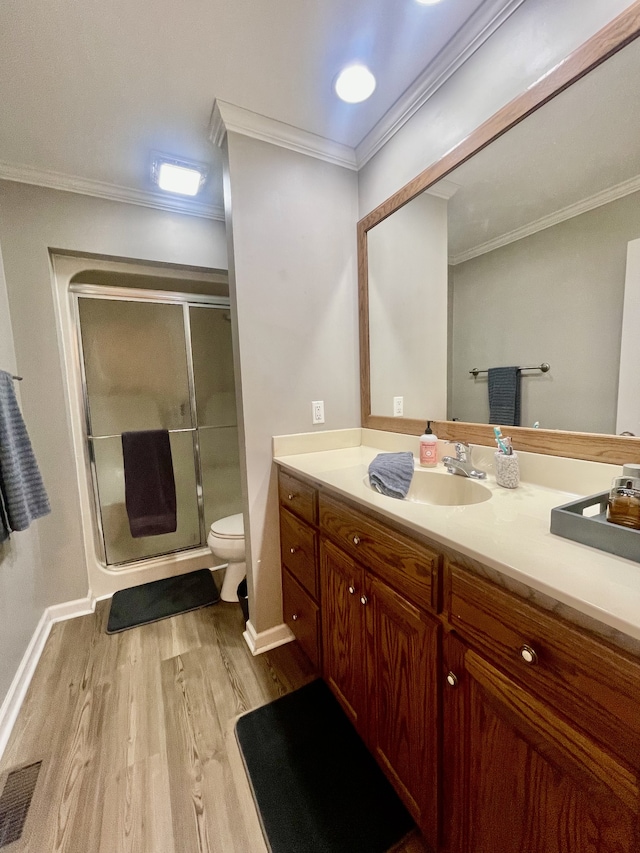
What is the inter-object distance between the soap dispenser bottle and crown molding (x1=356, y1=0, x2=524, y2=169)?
4.33 feet

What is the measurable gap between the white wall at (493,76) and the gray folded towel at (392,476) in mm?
1193

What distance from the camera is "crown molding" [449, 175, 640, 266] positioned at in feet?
2.94

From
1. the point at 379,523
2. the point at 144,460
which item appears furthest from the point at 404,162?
the point at 144,460

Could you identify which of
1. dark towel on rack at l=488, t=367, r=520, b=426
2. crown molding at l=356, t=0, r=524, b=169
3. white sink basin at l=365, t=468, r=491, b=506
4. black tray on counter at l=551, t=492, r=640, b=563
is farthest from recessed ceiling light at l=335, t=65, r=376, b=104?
black tray on counter at l=551, t=492, r=640, b=563

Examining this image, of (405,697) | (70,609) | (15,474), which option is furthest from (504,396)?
(70,609)

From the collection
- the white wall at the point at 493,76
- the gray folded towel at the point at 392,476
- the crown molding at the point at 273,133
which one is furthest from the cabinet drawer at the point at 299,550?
the crown molding at the point at 273,133

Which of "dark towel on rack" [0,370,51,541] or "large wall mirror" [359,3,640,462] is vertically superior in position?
"large wall mirror" [359,3,640,462]

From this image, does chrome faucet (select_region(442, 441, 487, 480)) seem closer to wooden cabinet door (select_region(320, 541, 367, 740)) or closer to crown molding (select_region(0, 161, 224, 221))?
wooden cabinet door (select_region(320, 541, 367, 740))

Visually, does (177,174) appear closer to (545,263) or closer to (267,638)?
(545,263)

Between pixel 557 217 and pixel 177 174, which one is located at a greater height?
pixel 177 174

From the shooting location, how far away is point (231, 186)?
4.72 feet

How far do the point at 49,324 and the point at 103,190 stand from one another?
787 millimetres

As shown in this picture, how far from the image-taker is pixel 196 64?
1.20 m

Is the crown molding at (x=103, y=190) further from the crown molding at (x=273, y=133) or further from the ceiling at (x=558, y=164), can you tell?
the ceiling at (x=558, y=164)
